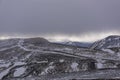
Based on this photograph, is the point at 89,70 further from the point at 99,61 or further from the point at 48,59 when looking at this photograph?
the point at 48,59

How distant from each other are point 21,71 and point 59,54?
30975 millimetres

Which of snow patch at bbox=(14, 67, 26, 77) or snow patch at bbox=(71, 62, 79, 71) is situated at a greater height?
snow patch at bbox=(71, 62, 79, 71)

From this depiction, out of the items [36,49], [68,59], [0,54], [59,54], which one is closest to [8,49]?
[0,54]

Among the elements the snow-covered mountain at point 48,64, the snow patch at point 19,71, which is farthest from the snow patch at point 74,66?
the snow patch at point 19,71

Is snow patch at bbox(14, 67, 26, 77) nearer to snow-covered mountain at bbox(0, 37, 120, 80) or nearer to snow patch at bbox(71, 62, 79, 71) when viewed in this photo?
snow-covered mountain at bbox(0, 37, 120, 80)

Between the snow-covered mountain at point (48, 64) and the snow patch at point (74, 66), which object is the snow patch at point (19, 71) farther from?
the snow patch at point (74, 66)

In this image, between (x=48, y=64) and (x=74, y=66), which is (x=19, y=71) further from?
(x=74, y=66)

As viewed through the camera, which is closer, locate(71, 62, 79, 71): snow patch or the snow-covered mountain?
the snow-covered mountain

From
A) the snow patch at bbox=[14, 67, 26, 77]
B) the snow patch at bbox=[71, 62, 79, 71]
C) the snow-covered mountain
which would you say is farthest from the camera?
the snow patch at bbox=[71, 62, 79, 71]

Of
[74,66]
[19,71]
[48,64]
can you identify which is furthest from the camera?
[48,64]

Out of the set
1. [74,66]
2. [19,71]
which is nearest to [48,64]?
[74,66]

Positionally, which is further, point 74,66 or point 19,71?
point 74,66

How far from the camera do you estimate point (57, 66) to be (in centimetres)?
13750

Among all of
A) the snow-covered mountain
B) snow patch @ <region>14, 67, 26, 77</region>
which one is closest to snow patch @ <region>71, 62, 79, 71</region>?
the snow-covered mountain
